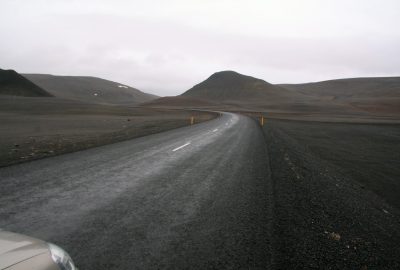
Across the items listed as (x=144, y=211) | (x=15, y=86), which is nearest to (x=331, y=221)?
(x=144, y=211)

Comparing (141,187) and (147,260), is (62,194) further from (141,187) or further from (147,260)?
(147,260)

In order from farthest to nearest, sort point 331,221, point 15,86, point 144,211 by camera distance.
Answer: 1. point 15,86
2. point 331,221
3. point 144,211

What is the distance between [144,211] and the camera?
570 centimetres

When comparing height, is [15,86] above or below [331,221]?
above

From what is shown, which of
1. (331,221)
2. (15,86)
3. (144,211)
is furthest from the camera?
(15,86)

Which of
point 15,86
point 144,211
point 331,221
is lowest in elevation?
point 331,221

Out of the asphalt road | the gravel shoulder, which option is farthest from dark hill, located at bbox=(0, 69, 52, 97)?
the gravel shoulder

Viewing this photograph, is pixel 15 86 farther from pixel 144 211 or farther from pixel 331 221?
pixel 331 221

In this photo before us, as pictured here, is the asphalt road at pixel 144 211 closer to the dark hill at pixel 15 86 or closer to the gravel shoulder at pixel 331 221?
the gravel shoulder at pixel 331 221

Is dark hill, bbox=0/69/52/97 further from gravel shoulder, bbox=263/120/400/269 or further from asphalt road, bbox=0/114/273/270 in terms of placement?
gravel shoulder, bbox=263/120/400/269

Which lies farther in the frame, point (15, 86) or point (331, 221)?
point (15, 86)

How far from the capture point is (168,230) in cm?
492

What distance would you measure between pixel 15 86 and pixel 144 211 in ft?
454

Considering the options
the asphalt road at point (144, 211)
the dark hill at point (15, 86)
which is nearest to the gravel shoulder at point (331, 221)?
the asphalt road at point (144, 211)
